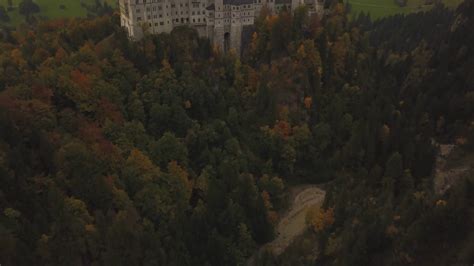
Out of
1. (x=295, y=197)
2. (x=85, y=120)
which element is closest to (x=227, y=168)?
(x=295, y=197)

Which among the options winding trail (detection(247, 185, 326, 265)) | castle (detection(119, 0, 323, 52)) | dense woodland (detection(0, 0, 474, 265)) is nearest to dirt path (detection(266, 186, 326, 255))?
winding trail (detection(247, 185, 326, 265))

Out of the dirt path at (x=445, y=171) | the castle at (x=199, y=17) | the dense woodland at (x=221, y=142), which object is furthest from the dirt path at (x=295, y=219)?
the castle at (x=199, y=17)

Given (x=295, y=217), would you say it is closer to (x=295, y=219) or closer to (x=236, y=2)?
(x=295, y=219)

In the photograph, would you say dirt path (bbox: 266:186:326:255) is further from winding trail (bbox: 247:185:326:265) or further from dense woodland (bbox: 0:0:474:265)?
dense woodland (bbox: 0:0:474:265)

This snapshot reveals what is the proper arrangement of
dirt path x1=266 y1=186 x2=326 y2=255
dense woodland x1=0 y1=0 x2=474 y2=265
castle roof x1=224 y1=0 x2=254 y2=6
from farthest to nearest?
1. castle roof x1=224 y1=0 x2=254 y2=6
2. dirt path x1=266 y1=186 x2=326 y2=255
3. dense woodland x1=0 y1=0 x2=474 y2=265

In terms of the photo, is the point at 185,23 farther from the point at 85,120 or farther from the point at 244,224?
the point at 244,224

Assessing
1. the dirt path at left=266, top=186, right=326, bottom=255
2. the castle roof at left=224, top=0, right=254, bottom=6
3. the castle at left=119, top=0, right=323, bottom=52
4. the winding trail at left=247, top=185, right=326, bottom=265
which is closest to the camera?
the winding trail at left=247, top=185, right=326, bottom=265

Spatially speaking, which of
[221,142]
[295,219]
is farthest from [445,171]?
[221,142]
